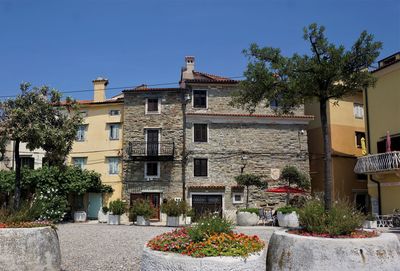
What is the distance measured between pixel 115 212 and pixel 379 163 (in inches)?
579

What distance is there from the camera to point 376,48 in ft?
32.3

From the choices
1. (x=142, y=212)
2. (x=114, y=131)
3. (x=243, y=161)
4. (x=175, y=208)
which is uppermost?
(x=114, y=131)

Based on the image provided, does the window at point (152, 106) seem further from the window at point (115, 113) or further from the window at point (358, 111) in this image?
the window at point (358, 111)

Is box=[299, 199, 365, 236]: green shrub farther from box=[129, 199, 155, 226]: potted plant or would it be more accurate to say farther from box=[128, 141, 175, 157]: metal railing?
box=[128, 141, 175, 157]: metal railing

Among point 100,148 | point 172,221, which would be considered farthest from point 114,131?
point 172,221

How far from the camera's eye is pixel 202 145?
2942cm

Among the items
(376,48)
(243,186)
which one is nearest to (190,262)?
(376,48)

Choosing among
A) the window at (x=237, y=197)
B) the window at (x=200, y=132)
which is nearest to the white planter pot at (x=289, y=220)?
the window at (x=237, y=197)

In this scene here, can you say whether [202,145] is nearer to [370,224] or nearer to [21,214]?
[370,224]

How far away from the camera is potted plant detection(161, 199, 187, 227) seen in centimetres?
2147

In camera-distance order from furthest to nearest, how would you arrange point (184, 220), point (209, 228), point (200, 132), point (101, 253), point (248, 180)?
1. point (200, 132)
2. point (248, 180)
3. point (184, 220)
4. point (101, 253)
5. point (209, 228)

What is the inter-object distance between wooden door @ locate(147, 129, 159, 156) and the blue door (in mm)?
5080

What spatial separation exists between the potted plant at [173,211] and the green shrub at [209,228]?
49.6ft

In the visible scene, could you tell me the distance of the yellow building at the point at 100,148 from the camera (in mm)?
30281
